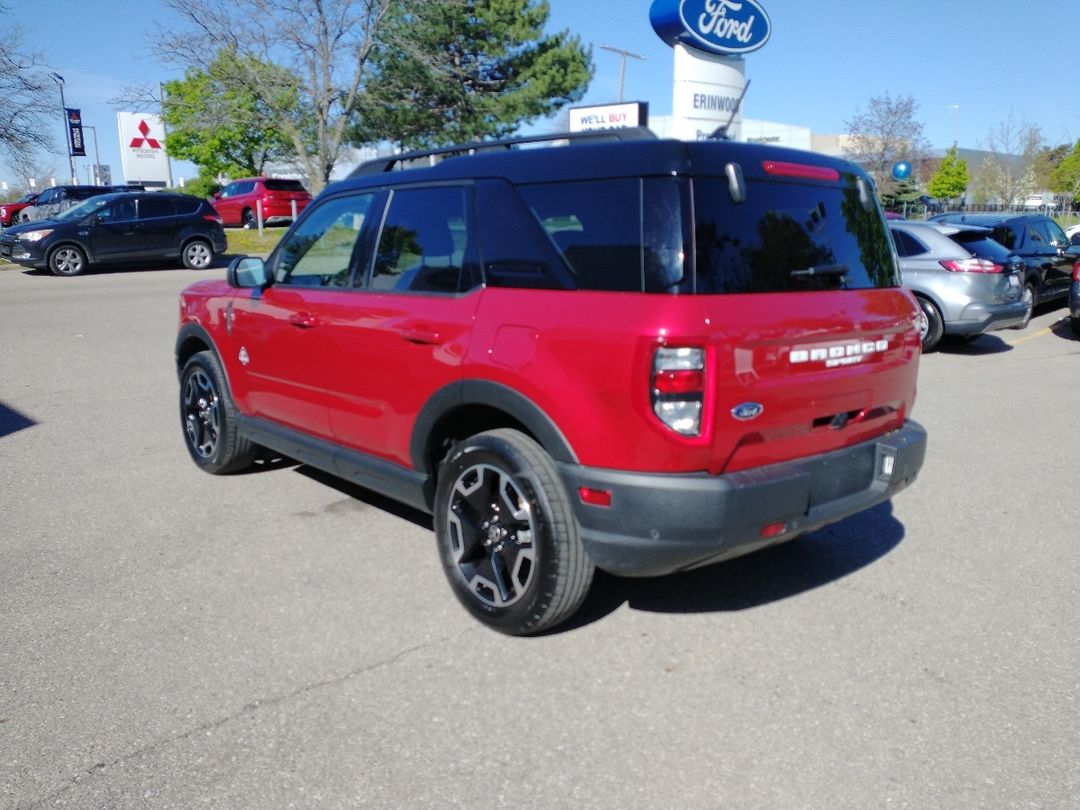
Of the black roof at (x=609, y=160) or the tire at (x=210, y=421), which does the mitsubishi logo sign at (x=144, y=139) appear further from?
the black roof at (x=609, y=160)

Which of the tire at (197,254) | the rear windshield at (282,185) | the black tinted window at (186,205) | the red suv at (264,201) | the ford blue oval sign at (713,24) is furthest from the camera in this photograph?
the rear windshield at (282,185)

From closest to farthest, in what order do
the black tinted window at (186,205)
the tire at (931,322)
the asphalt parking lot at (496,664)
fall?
1. the asphalt parking lot at (496,664)
2. the tire at (931,322)
3. the black tinted window at (186,205)

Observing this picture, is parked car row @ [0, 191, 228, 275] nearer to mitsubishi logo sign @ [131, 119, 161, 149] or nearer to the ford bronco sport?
the ford bronco sport

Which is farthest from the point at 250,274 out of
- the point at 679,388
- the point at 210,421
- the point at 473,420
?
the point at 679,388

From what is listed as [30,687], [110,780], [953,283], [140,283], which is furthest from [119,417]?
[140,283]

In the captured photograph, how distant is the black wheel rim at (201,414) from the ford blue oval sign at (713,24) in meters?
12.4

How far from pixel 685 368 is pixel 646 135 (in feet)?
3.50

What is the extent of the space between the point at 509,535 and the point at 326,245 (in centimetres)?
204

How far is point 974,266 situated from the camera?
10250 mm

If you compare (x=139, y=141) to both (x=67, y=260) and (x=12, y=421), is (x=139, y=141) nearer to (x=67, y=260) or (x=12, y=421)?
(x=67, y=260)

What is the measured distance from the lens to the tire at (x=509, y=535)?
327 centimetres

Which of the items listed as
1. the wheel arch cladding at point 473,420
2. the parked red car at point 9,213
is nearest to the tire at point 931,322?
the wheel arch cladding at point 473,420

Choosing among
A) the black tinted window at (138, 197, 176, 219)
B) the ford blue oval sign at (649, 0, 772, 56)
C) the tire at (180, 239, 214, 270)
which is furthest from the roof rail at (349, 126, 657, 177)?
the tire at (180, 239, 214, 270)

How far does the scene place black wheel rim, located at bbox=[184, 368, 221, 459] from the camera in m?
5.53
